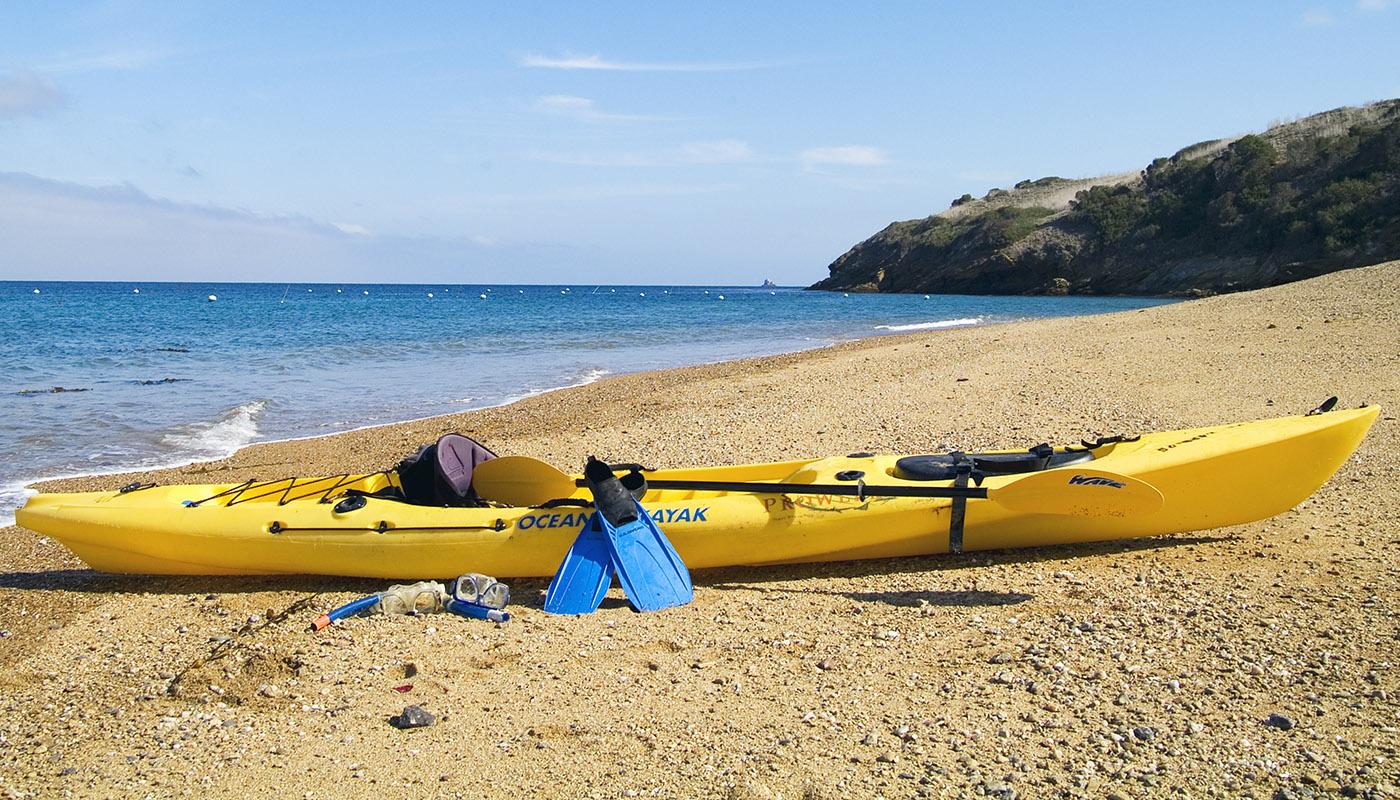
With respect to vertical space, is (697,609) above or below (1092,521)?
below

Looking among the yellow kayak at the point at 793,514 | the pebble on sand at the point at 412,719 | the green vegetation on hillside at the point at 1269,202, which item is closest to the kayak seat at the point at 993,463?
the yellow kayak at the point at 793,514

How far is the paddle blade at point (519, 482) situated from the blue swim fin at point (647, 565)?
843 mm

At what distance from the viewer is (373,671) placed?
420 centimetres

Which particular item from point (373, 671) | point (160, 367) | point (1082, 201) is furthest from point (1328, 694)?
point (1082, 201)

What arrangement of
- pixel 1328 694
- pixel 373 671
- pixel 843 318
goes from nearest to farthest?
pixel 1328 694, pixel 373 671, pixel 843 318

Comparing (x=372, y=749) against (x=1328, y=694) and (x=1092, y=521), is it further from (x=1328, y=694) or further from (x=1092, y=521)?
(x=1092, y=521)

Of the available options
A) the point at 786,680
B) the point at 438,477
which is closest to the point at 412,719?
the point at 786,680

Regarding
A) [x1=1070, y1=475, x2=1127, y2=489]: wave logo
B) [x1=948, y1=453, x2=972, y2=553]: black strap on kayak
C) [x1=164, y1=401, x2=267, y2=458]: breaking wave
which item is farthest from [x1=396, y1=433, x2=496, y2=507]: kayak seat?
[x1=164, y1=401, x2=267, y2=458]: breaking wave

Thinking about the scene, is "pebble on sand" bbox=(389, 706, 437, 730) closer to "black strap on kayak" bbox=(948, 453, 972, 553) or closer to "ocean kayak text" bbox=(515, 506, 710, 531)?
"ocean kayak text" bbox=(515, 506, 710, 531)

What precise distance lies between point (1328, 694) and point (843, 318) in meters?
35.0

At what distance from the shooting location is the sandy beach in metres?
3.07

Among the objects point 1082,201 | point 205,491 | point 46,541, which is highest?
point 1082,201

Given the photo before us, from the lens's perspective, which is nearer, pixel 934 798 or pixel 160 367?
pixel 934 798

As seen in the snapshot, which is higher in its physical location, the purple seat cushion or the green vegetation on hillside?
the green vegetation on hillside
